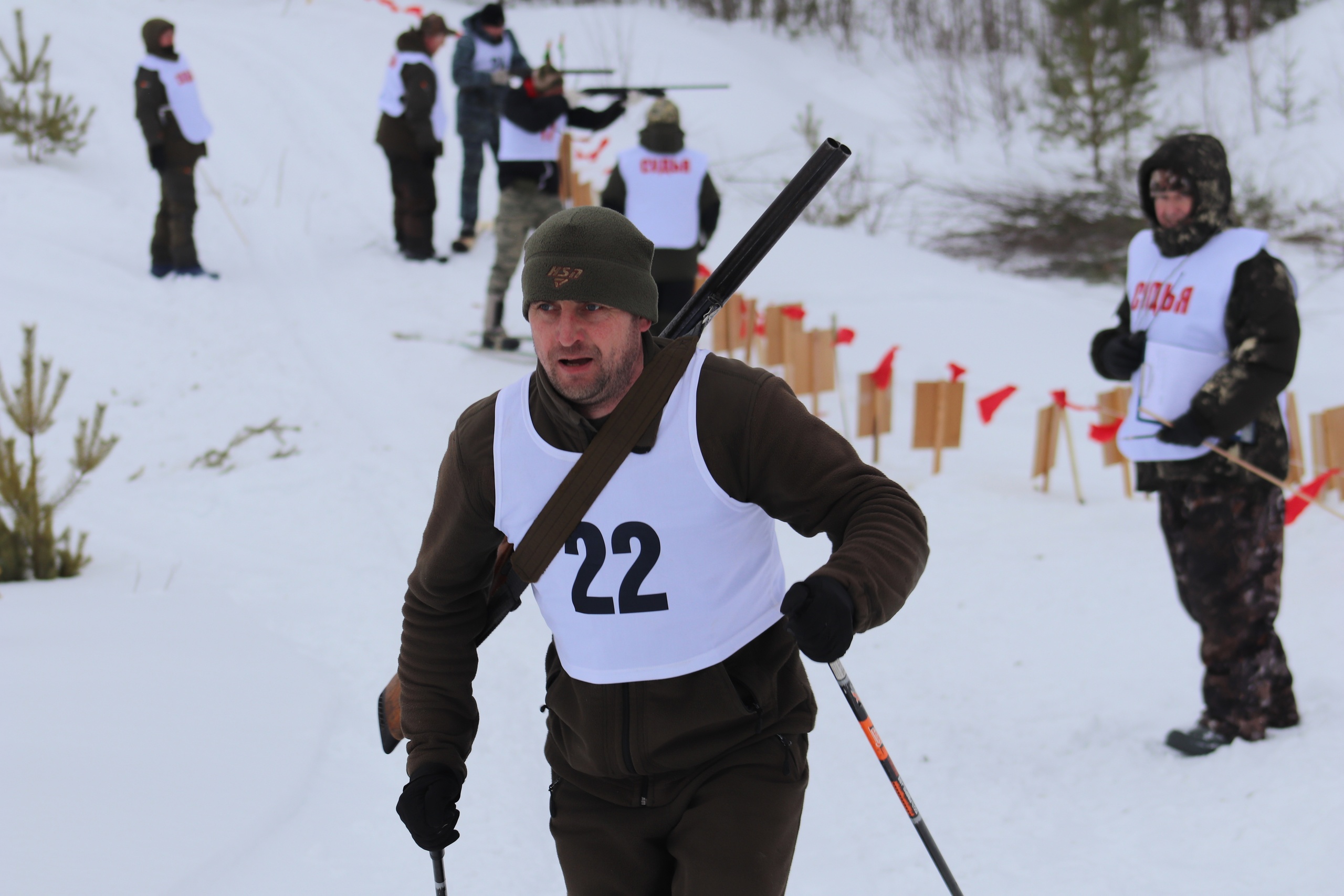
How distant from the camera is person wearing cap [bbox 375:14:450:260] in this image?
919 centimetres

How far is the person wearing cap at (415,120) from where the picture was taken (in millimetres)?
9188

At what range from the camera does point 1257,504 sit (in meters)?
3.62

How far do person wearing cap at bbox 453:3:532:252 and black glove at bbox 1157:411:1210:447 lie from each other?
6.88m

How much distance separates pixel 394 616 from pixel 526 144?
14.4 ft

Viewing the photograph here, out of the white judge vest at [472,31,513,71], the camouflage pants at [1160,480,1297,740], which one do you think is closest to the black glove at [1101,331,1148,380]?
the camouflage pants at [1160,480,1297,740]

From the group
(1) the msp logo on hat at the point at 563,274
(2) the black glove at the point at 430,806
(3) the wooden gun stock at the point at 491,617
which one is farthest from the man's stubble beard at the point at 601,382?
(2) the black glove at the point at 430,806

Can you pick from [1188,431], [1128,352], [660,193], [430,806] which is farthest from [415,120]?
[430,806]

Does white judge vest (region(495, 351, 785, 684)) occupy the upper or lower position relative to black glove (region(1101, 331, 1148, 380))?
lower

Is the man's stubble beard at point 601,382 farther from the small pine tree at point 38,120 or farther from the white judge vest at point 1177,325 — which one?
the small pine tree at point 38,120

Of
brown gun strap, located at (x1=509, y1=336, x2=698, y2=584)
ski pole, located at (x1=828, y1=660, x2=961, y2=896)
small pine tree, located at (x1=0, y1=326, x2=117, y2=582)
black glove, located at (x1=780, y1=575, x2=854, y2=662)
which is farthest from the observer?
small pine tree, located at (x1=0, y1=326, x2=117, y2=582)

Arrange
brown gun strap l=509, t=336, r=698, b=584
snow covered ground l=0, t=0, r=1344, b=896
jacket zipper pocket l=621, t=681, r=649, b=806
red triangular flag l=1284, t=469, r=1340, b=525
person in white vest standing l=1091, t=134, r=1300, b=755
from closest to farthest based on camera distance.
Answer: brown gun strap l=509, t=336, r=698, b=584
jacket zipper pocket l=621, t=681, r=649, b=806
snow covered ground l=0, t=0, r=1344, b=896
person in white vest standing l=1091, t=134, r=1300, b=755
red triangular flag l=1284, t=469, r=1340, b=525

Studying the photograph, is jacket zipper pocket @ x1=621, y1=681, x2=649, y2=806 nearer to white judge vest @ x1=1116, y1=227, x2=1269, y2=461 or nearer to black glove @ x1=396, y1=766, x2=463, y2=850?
black glove @ x1=396, y1=766, x2=463, y2=850

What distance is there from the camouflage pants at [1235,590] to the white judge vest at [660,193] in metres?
3.66

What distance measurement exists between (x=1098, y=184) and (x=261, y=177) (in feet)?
31.6
